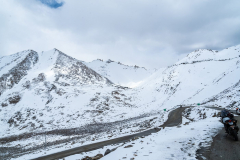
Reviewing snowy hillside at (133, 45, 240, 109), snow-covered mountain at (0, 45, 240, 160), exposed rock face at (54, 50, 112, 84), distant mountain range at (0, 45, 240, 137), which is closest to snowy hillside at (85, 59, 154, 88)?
exposed rock face at (54, 50, 112, 84)

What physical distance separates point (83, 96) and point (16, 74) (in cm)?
3536

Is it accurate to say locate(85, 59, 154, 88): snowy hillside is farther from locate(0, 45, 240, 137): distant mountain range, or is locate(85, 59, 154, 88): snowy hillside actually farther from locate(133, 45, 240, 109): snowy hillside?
locate(133, 45, 240, 109): snowy hillside

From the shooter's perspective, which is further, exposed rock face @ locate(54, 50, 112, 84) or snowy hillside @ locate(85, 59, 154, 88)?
snowy hillside @ locate(85, 59, 154, 88)

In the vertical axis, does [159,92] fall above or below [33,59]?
below

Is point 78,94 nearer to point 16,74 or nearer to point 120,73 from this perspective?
point 16,74

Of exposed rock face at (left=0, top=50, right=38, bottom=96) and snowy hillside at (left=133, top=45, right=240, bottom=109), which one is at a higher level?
exposed rock face at (left=0, top=50, right=38, bottom=96)

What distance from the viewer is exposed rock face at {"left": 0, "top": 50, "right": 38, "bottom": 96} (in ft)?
188

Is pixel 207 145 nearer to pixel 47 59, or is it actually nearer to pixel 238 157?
pixel 238 157

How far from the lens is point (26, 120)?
4012cm

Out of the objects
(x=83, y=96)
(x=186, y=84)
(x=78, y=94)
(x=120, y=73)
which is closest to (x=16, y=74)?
(x=78, y=94)

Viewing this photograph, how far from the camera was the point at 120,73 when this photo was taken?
149375 mm

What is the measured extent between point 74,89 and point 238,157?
62.8 metres

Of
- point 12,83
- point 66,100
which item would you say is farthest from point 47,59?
point 66,100

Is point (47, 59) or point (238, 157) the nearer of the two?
point (238, 157)
